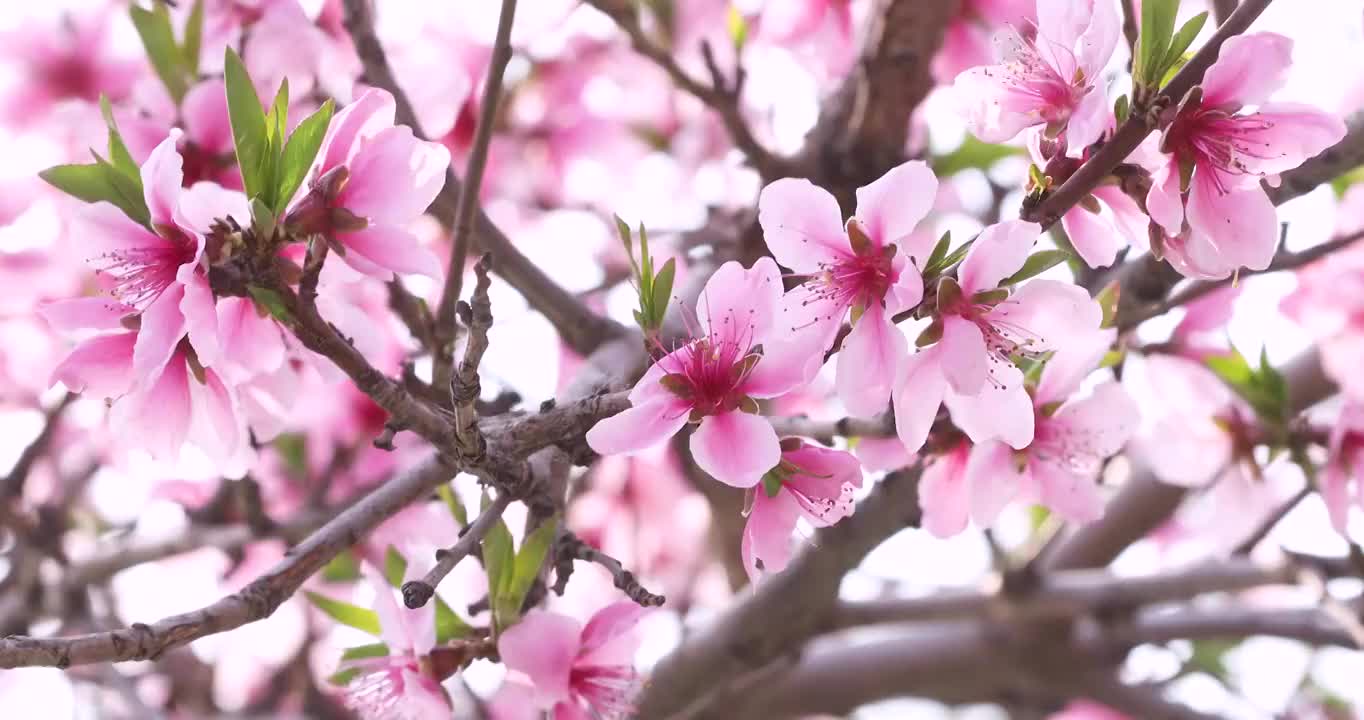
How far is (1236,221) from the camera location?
0.79 meters

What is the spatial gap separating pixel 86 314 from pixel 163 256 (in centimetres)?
7

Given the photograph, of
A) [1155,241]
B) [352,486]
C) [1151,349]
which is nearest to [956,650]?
[1151,349]

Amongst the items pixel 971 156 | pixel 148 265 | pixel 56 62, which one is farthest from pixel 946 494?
pixel 56 62

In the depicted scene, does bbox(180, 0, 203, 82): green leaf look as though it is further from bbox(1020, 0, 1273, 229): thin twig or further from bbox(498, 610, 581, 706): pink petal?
bbox(1020, 0, 1273, 229): thin twig

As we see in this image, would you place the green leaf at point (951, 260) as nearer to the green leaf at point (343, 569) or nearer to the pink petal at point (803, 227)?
the pink petal at point (803, 227)

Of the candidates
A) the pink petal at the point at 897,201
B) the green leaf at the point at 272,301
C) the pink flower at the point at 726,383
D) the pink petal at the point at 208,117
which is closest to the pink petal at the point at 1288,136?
the pink petal at the point at 897,201

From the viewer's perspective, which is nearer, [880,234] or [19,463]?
[880,234]

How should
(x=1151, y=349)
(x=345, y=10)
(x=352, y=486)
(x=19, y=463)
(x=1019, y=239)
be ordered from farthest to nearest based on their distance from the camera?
(x=352, y=486), (x=19, y=463), (x=1151, y=349), (x=345, y=10), (x=1019, y=239)

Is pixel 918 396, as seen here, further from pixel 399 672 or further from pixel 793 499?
pixel 399 672

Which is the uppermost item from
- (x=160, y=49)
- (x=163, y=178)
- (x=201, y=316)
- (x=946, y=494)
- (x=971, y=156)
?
(x=160, y=49)

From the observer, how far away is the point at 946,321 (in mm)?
765

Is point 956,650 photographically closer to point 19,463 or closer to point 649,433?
point 649,433

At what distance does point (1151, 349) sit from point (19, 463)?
1451mm

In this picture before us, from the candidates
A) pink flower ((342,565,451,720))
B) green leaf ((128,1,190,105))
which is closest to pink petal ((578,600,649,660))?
pink flower ((342,565,451,720))
